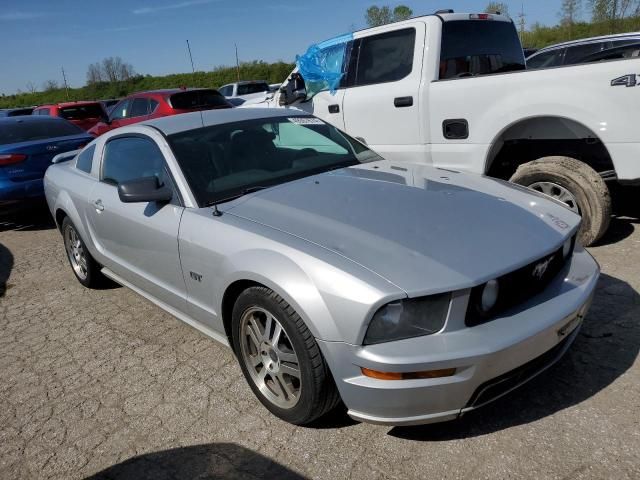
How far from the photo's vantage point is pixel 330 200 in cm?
290

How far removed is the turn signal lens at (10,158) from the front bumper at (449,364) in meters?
6.60

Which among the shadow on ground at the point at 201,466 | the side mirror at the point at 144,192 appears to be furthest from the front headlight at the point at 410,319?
the side mirror at the point at 144,192

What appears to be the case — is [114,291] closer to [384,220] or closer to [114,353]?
[114,353]

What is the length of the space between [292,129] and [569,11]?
31224mm

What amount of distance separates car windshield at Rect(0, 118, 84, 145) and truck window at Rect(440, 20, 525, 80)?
231 inches

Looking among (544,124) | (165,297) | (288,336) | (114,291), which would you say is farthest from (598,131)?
(114,291)

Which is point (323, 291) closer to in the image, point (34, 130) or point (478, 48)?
point (478, 48)

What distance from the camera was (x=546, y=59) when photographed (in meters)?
9.36

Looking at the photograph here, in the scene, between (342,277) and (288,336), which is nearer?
(342,277)

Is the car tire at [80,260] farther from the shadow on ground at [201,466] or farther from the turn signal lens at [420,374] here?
the turn signal lens at [420,374]

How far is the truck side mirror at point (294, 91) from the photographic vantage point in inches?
249

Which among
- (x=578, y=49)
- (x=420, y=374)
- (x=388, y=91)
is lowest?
(x=420, y=374)

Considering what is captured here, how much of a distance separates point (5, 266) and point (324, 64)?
14.1 feet

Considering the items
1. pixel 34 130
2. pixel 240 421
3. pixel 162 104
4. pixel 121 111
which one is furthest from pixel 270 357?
pixel 121 111
